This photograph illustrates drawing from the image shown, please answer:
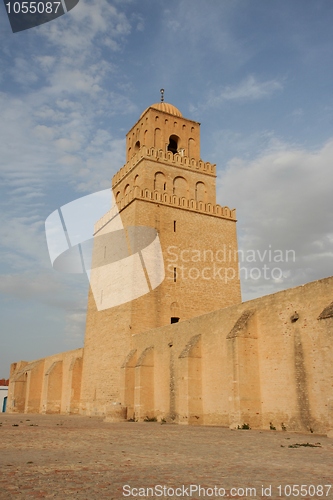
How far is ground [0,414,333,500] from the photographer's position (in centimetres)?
454

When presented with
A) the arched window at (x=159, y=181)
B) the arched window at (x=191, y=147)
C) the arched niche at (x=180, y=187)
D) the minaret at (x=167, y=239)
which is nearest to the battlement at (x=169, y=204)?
the minaret at (x=167, y=239)

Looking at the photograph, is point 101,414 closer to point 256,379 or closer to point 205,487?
point 256,379

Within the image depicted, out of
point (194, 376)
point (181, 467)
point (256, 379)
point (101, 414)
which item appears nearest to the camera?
point (181, 467)

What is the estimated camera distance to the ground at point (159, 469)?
4.54 m

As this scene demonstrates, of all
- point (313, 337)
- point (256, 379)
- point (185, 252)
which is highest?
point (185, 252)

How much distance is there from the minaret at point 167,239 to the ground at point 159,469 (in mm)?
14129

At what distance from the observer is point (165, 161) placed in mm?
27234

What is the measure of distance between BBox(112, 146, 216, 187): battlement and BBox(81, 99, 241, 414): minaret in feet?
0.21

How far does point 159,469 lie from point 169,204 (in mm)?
20756

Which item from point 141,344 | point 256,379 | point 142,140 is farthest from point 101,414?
point 142,140

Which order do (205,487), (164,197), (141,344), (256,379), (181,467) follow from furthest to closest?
1. (164,197)
2. (141,344)
3. (256,379)
4. (181,467)
5. (205,487)

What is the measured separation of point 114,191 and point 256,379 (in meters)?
19.7

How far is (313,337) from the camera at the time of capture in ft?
40.1

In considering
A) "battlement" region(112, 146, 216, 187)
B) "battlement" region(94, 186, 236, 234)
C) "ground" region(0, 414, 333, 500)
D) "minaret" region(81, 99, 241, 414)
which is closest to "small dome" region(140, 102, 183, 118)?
"minaret" region(81, 99, 241, 414)
